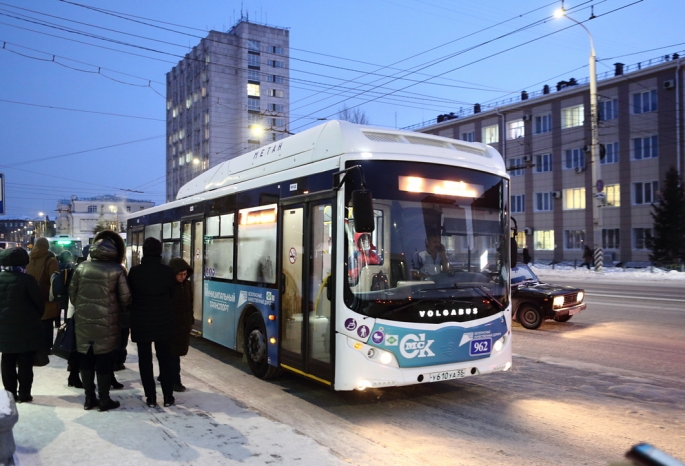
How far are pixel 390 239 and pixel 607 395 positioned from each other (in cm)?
359

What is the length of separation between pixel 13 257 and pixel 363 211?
12.7ft

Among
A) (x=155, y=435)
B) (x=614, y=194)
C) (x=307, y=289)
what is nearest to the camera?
(x=155, y=435)

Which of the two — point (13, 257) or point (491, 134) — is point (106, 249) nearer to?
point (13, 257)

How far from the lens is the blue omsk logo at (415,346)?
6383mm

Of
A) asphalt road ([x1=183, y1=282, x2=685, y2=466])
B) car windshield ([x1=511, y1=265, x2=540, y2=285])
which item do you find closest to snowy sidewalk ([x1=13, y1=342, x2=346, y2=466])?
asphalt road ([x1=183, y1=282, x2=685, y2=466])

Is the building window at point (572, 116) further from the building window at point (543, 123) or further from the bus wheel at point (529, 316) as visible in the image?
the bus wheel at point (529, 316)

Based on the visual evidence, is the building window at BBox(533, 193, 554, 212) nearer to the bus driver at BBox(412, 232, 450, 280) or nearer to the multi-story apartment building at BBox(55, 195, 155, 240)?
the multi-story apartment building at BBox(55, 195, 155, 240)

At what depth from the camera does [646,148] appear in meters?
42.3

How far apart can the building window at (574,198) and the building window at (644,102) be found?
7.27 m

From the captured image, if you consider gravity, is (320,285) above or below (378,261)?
below

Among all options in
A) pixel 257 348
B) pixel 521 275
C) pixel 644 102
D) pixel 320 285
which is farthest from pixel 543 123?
pixel 320 285

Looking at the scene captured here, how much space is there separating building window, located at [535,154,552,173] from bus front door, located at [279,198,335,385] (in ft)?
150

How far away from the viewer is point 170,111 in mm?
101000

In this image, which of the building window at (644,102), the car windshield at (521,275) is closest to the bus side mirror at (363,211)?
the car windshield at (521,275)
